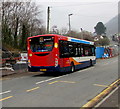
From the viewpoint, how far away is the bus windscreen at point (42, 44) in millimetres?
14219

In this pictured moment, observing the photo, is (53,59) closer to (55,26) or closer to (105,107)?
(105,107)

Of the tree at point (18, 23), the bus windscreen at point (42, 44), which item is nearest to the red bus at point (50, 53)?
the bus windscreen at point (42, 44)

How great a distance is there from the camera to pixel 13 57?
75.8 feet

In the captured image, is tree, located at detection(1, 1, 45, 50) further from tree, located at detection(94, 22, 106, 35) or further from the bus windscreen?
tree, located at detection(94, 22, 106, 35)

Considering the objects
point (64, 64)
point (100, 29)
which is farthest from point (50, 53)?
point (100, 29)

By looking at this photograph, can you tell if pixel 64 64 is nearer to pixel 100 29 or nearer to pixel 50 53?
pixel 50 53

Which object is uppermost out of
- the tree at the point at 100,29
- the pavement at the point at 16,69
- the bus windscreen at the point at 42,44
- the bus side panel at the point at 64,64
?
the tree at the point at 100,29

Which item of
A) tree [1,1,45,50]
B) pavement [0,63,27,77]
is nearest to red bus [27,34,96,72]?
pavement [0,63,27,77]

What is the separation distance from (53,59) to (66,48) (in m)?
1.78

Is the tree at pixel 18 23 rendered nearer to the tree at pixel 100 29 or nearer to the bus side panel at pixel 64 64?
the bus side panel at pixel 64 64

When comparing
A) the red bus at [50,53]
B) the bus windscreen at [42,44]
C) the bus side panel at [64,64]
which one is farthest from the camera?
the bus side panel at [64,64]

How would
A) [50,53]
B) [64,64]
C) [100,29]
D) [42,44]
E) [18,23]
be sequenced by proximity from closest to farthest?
[50,53] → [42,44] → [64,64] → [18,23] → [100,29]

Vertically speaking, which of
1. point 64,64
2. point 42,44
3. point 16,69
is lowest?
point 16,69

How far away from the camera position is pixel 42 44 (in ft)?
47.8
